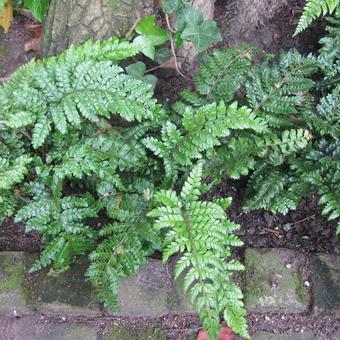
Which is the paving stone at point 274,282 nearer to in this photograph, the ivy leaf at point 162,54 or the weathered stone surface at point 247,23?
the ivy leaf at point 162,54

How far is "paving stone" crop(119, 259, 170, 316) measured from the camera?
2707 mm

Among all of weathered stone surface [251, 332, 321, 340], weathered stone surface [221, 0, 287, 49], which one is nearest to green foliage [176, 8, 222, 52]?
weathered stone surface [221, 0, 287, 49]

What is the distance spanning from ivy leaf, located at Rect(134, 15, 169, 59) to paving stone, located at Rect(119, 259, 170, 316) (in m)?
1.24

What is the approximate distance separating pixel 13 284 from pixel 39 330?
299 millimetres

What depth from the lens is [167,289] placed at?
2.73 meters

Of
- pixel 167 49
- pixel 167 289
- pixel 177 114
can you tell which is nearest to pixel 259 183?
pixel 177 114

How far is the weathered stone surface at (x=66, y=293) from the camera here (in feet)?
8.86

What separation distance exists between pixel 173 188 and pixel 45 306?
981 millimetres

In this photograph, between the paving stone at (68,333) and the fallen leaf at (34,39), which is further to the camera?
the fallen leaf at (34,39)

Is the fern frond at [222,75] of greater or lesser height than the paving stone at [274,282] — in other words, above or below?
above

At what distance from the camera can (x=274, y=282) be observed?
2727 millimetres

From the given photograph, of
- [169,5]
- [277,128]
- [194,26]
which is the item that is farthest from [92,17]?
[277,128]

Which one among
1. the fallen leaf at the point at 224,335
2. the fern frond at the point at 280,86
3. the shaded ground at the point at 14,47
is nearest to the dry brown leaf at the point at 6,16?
the shaded ground at the point at 14,47

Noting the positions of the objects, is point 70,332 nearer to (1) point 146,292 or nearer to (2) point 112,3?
(1) point 146,292
